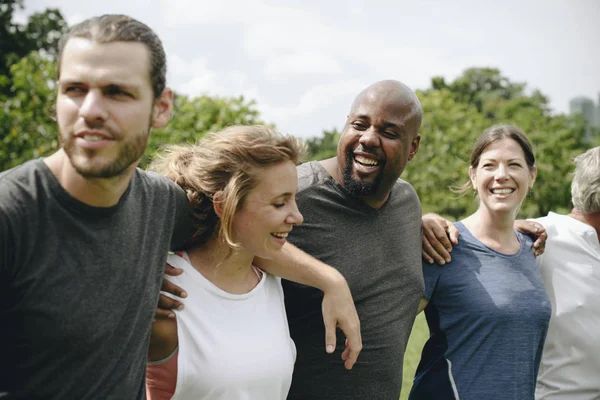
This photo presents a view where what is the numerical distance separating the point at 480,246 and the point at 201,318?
1.71 metres

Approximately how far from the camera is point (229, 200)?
7.98 feet

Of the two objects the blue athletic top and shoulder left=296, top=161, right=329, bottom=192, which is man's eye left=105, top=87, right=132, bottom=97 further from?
the blue athletic top

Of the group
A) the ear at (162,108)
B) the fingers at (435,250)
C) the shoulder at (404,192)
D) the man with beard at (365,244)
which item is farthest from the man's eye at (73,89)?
the fingers at (435,250)

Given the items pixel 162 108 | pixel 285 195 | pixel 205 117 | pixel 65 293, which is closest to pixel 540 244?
pixel 285 195

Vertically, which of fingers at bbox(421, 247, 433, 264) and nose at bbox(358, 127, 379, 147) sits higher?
nose at bbox(358, 127, 379, 147)

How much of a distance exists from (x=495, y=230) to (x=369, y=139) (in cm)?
100

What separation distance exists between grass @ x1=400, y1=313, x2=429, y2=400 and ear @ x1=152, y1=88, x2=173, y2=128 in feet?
15.7

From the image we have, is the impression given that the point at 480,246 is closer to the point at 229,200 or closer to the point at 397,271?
the point at 397,271

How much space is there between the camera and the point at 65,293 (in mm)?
1771

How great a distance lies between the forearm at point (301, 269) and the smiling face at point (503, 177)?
1.21 meters

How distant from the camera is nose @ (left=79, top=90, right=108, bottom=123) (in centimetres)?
182

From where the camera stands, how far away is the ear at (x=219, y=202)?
2.47 metres

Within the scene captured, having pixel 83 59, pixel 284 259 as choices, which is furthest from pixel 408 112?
pixel 83 59

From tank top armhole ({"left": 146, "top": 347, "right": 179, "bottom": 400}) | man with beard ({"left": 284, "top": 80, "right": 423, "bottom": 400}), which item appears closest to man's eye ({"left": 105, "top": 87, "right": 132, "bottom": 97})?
tank top armhole ({"left": 146, "top": 347, "right": 179, "bottom": 400})
